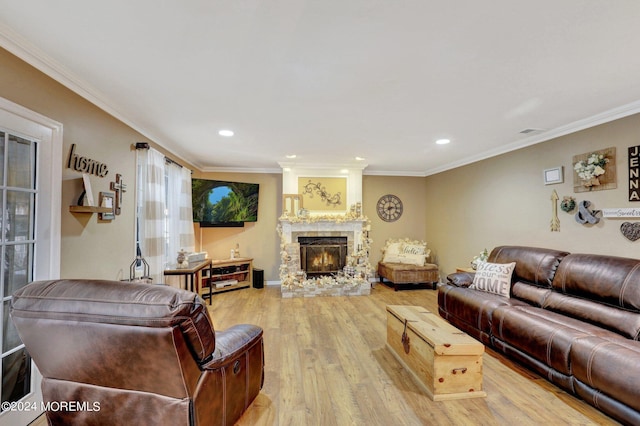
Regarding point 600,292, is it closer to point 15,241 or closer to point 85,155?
point 15,241

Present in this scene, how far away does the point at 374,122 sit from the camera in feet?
10.4

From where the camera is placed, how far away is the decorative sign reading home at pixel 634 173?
2.67m

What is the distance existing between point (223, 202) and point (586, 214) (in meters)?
5.35

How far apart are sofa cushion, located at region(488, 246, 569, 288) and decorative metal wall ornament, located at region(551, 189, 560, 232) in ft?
1.30

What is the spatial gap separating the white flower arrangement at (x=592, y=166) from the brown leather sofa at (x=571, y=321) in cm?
87

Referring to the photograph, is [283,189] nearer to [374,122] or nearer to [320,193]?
[320,193]

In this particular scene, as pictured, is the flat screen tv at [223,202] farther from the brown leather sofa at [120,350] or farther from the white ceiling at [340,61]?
the brown leather sofa at [120,350]

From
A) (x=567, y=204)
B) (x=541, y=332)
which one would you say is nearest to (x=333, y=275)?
(x=541, y=332)

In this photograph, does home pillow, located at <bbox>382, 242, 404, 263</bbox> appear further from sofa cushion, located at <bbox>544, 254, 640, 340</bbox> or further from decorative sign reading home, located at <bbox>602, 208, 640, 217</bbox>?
decorative sign reading home, located at <bbox>602, 208, 640, 217</bbox>

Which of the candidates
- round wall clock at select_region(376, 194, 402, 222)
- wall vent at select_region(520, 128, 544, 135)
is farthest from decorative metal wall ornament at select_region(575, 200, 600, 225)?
round wall clock at select_region(376, 194, 402, 222)

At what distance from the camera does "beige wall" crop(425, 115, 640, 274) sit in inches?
113

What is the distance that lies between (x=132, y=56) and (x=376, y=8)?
5.25 ft

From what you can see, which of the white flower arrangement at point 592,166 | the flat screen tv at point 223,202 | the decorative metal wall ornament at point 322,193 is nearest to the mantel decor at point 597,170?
the white flower arrangement at point 592,166

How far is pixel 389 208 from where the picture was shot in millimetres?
6359
